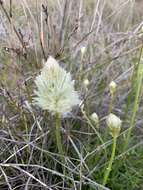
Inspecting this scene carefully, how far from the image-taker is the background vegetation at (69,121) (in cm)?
107

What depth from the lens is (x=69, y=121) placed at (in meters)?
1.25

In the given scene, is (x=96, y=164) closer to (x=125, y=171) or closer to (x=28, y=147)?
(x=125, y=171)

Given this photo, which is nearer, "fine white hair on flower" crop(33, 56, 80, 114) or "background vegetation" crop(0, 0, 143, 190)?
"fine white hair on flower" crop(33, 56, 80, 114)

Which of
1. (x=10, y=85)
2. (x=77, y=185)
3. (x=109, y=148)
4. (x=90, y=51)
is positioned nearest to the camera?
(x=77, y=185)

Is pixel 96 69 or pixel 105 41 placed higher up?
pixel 105 41

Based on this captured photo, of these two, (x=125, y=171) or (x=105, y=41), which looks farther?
(x=105, y=41)

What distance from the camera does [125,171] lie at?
113cm

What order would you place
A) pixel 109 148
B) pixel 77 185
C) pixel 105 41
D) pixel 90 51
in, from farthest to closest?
1. pixel 105 41
2. pixel 90 51
3. pixel 109 148
4. pixel 77 185

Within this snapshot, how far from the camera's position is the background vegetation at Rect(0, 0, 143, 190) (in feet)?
3.51

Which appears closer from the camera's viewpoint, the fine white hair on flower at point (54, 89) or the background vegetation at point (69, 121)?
the fine white hair on flower at point (54, 89)

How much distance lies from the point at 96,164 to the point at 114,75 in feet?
1.46

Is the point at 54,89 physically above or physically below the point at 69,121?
below

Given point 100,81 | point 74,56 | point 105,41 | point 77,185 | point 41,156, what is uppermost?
point 105,41

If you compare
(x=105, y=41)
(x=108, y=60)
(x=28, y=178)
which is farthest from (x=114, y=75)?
(x=28, y=178)
